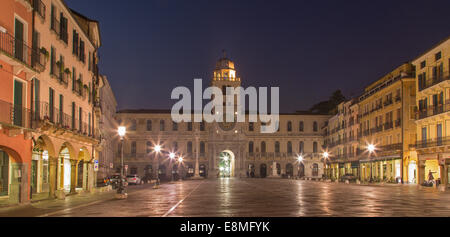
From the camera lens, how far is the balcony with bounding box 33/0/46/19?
27.0 meters

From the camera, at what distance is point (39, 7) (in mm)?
27859

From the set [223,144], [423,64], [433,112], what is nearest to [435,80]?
[433,112]

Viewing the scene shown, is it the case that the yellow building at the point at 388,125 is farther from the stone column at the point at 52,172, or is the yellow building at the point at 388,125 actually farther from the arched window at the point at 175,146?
the arched window at the point at 175,146

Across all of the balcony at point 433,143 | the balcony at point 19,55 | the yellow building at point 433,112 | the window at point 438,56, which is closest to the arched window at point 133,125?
the balcony at point 433,143

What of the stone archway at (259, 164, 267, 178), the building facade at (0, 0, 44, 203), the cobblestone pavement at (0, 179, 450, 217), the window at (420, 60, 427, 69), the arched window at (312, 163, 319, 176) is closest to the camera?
the cobblestone pavement at (0, 179, 450, 217)

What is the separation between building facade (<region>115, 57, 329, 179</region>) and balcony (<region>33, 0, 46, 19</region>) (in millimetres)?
83141

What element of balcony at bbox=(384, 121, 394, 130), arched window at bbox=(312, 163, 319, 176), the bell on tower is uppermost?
the bell on tower

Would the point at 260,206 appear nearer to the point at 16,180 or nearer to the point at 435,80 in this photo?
the point at 16,180

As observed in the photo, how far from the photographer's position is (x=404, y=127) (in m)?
63.9

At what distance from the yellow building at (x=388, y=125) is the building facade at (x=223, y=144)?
106 feet

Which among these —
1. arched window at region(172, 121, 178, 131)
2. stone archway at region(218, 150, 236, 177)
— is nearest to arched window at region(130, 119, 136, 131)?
arched window at region(172, 121, 178, 131)

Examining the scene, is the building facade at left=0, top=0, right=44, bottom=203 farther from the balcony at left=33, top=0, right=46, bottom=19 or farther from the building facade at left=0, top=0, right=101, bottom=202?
the balcony at left=33, top=0, right=46, bottom=19

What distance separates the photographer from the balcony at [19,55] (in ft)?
75.9

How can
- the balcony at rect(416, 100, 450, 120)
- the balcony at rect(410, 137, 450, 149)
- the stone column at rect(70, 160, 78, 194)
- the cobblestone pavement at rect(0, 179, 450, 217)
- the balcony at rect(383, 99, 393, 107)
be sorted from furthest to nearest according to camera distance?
the balcony at rect(383, 99, 393, 107)
the balcony at rect(410, 137, 450, 149)
the balcony at rect(416, 100, 450, 120)
the stone column at rect(70, 160, 78, 194)
the cobblestone pavement at rect(0, 179, 450, 217)
